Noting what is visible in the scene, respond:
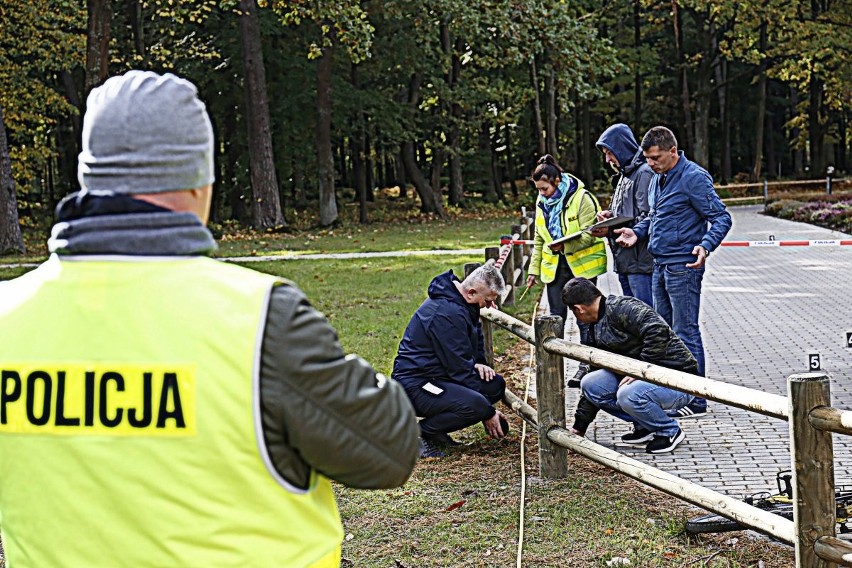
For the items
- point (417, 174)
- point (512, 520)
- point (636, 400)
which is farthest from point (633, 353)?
point (417, 174)

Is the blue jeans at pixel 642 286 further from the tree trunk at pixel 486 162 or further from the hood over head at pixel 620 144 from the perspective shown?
the tree trunk at pixel 486 162

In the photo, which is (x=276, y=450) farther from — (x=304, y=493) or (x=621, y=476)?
(x=621, y=476)

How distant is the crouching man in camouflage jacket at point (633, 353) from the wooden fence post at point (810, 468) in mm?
2636

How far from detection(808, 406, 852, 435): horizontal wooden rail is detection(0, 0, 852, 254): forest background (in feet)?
61.7

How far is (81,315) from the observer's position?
210 cm

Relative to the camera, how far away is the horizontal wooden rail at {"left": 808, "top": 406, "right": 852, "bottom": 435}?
4.19 m

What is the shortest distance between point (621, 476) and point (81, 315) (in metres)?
5.15

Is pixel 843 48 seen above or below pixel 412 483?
above

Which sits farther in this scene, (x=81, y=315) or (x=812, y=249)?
(x=812, y=249)

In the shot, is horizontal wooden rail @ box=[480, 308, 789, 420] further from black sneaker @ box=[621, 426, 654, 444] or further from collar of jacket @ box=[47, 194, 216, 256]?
collar of jacket @ box=[47, 194, 216, 256]

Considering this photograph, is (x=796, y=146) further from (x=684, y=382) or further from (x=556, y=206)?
(x=684, y=382)

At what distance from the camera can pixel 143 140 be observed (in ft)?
6.94

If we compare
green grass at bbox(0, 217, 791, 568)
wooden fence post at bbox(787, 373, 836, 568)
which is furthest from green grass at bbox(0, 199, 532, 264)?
wooden fence post at bbox(787, 373, 836, 568)

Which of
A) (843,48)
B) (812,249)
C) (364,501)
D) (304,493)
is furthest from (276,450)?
(843,48)
